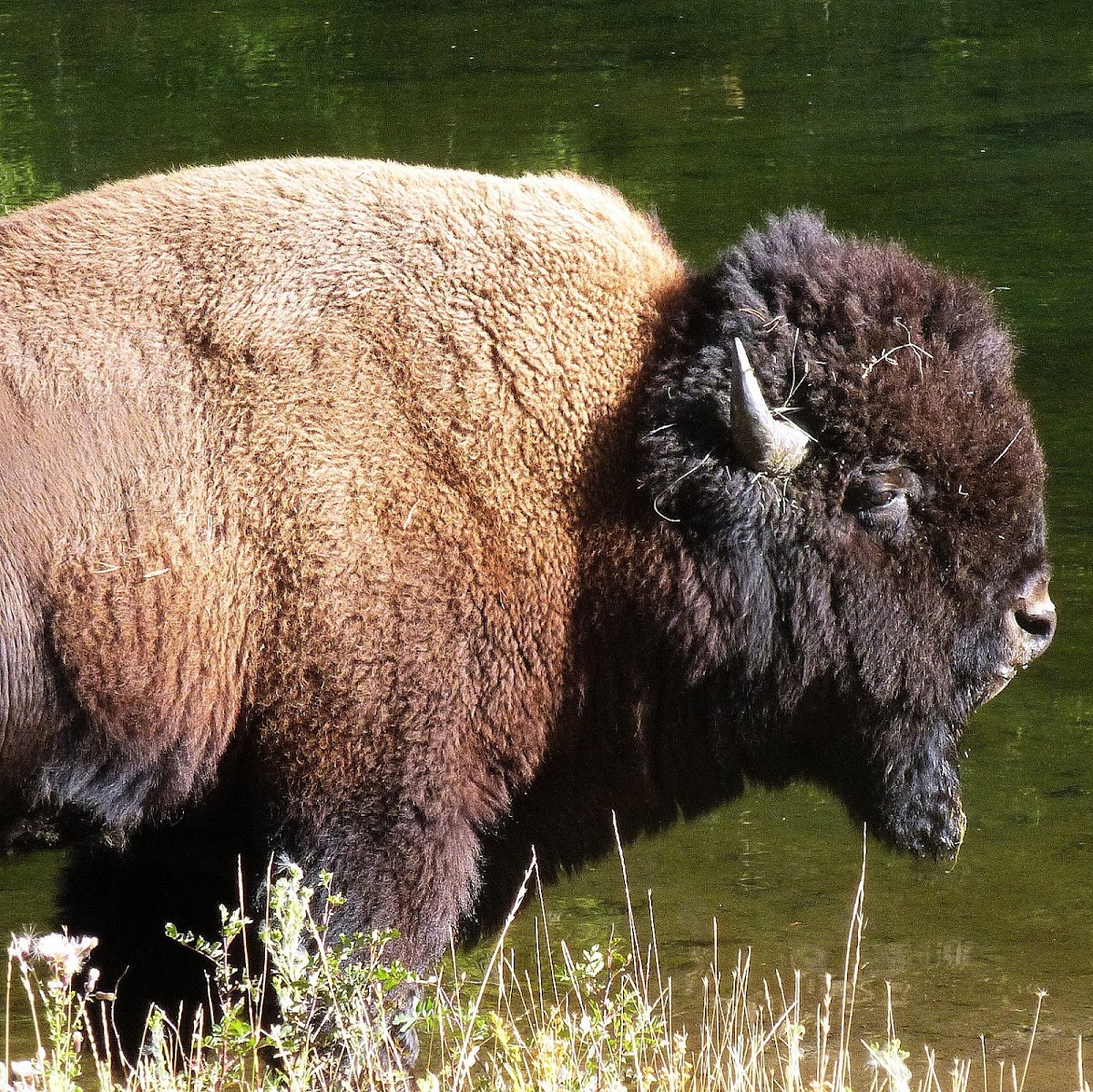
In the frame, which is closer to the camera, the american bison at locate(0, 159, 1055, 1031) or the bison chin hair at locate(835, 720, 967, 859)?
the american bison at locate(0, 159, 1055, 1031)

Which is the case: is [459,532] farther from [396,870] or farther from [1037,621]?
[1037,621]

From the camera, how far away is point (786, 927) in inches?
227

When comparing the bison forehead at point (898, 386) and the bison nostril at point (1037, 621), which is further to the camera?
the bison nostril at point (1037, 621)

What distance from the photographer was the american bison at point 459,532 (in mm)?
3559

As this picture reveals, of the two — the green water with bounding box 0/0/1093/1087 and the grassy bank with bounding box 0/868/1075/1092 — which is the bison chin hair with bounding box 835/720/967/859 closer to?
the grassy bank with bounding box 0/868/1075/1092

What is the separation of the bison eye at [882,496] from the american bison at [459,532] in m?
0.01

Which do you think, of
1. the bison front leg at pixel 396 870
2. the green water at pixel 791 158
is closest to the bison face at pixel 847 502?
the bison front leg at pixel 396 870

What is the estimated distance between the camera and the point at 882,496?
3859 mm

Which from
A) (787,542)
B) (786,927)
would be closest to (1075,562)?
(786,927)

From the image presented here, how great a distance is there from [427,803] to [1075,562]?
5.12m

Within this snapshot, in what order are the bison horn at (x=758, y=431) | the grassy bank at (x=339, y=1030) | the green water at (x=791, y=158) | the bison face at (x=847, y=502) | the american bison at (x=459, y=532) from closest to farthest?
the grassy bank at (x=339, y=1030) < the american bison at (x=459, y=532) < the bison horn at (x=758, y=431) < the bison face at (x=847, y=502) < the green water at (x=791, y=158)

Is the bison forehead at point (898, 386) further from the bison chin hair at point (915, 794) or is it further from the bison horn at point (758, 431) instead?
the bison chin hair at point (915, 794)

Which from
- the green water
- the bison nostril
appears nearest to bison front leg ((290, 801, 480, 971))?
the green water

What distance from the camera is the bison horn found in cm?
371
